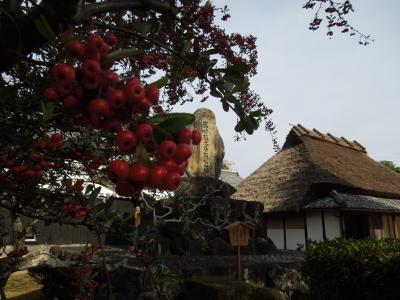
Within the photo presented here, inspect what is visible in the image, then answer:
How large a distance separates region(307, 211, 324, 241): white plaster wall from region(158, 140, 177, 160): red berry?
13.6 metres

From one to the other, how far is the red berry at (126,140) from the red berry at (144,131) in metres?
0.02

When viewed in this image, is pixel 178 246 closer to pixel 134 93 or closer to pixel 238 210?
pixel 238 210

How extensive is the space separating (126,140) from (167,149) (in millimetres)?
103

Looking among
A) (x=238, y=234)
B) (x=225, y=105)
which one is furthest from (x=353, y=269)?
(x=225, y=105)

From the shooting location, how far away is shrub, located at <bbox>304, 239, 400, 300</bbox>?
16.4 ft

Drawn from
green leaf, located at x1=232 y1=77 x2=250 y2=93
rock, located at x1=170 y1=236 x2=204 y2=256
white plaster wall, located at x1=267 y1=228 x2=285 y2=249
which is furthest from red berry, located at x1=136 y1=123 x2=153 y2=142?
white plaster wall, located at x1=267 y1=228 x2=285 y2=249

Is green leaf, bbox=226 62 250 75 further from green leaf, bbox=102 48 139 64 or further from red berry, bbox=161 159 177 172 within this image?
red berry, bbox=161 159 177 172

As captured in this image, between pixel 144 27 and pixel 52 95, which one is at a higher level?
pixel 144 27

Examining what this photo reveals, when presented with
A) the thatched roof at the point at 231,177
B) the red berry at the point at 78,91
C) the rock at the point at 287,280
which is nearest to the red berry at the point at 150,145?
the red berry at the point at 78,91

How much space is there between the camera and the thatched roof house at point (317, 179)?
46.5 feet

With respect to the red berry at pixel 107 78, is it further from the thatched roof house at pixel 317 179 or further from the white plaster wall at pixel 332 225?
the white plaster wall at pixel 332 225

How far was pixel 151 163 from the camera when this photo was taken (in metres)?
0.94

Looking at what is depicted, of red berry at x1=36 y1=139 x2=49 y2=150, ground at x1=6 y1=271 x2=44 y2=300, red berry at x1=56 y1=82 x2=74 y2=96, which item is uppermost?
red berry at x1=36 y1=139 x2=49 y2=150

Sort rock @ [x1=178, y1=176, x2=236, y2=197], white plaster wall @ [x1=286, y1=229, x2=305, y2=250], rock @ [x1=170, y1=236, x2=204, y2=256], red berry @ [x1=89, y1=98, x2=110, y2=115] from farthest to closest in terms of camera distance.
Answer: white plaster wall @ [x1=286, y1=229, x2=305, y2=250], rock @ [x1=178, y1=176, x2=236, y2=197], rock @ [x1=170, y1=236, x2=204, y2=256], red berry @ [x1=89, y1=98, x2=110, y2=115]
